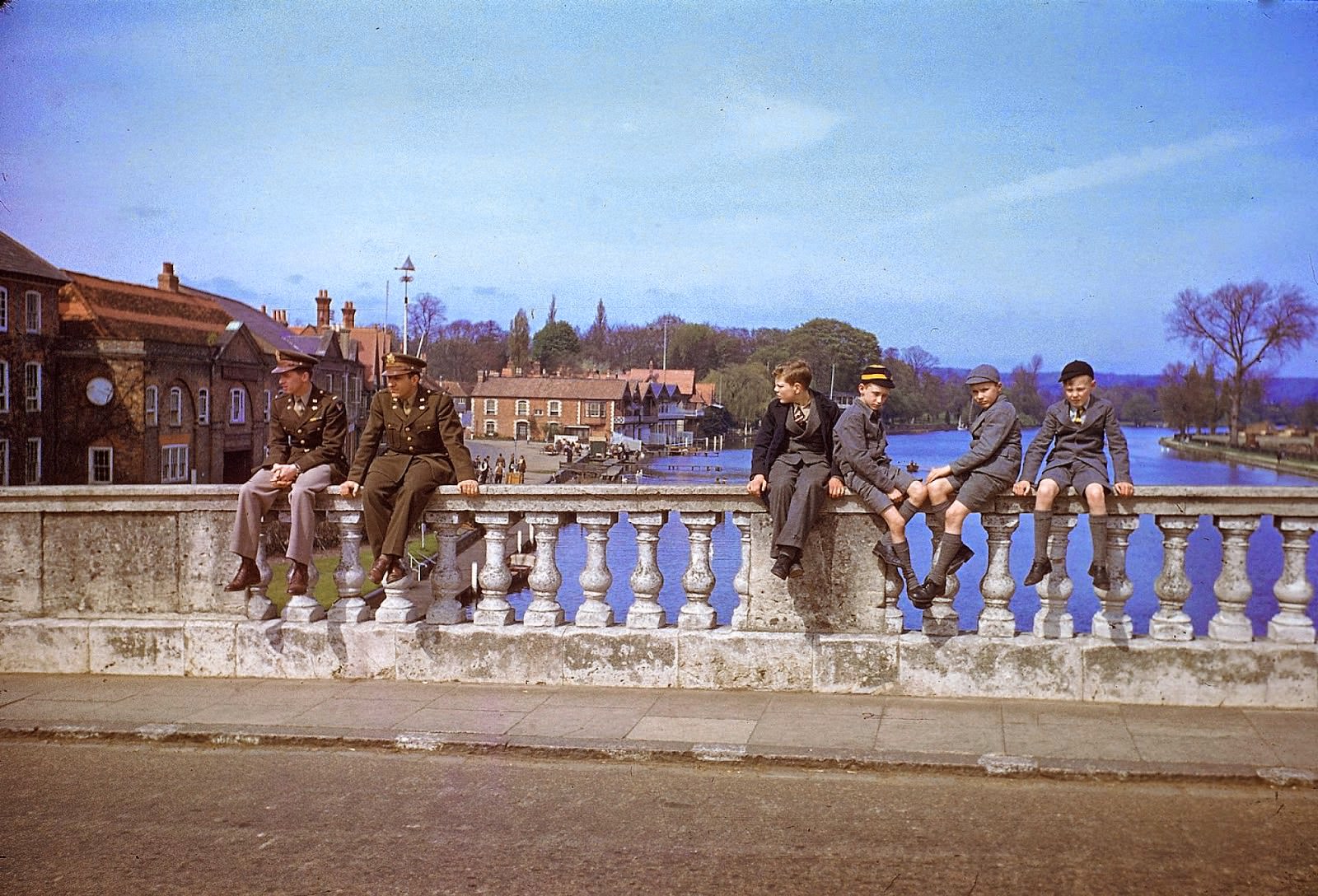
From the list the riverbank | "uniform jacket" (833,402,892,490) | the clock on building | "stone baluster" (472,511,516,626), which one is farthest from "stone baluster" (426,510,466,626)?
the clock on building

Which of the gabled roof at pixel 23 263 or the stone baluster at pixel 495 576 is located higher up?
the gabled roof at pixel 23 263

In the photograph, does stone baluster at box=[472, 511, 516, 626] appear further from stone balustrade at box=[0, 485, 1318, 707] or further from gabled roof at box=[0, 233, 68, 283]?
gabled roof at box=[0, 233, 68, 283]

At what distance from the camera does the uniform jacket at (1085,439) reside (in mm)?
6371

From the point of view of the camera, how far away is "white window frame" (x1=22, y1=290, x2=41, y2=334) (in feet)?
157

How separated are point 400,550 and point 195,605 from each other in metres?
1.67

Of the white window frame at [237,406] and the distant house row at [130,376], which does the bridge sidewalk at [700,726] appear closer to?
the distant house row at [130,376]

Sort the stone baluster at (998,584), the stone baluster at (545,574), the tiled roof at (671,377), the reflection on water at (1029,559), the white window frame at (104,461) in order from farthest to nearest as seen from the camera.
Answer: the tiled roof at (671,377) < the white window frame at (104,461) < the reflection on water at (1029,559) < the stone baluster at (545,574) < the stone baluster at (998,584)

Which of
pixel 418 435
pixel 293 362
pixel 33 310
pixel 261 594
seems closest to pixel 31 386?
pixel 33 310

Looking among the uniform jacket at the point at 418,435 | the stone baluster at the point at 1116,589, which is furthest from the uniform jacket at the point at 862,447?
the uniform jacket at the point at 418,435

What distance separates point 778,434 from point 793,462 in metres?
0.21

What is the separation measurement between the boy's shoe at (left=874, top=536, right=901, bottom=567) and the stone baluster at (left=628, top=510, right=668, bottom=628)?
124cm

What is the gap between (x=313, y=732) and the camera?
6047 mm

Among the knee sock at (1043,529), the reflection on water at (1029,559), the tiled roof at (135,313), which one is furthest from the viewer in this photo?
the tiled roof at (135,313)

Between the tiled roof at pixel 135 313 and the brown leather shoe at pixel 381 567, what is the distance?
4996cm
